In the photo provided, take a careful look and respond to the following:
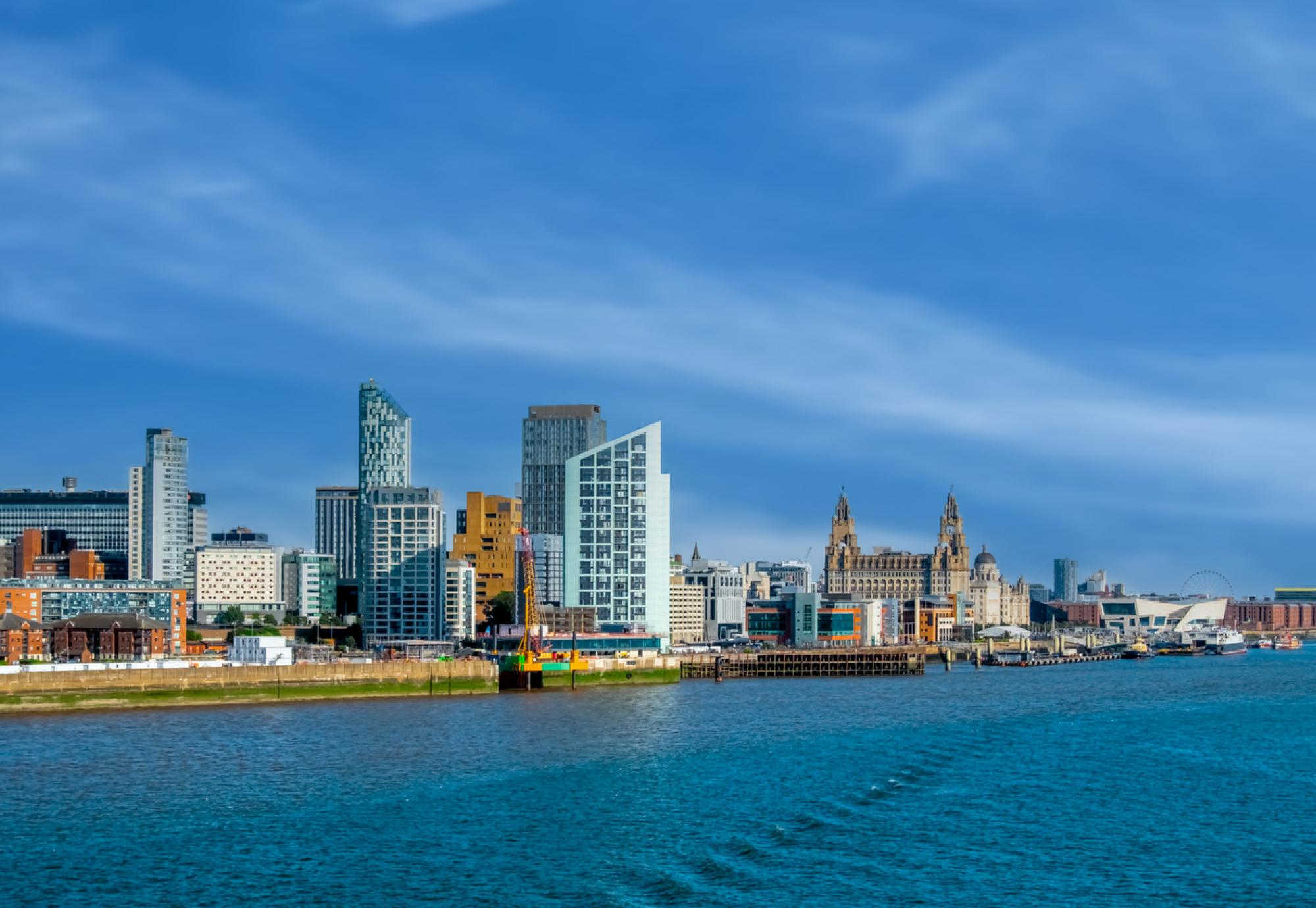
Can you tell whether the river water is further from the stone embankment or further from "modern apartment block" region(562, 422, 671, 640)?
"modern apartment block" region(562, 422, 671, 640)

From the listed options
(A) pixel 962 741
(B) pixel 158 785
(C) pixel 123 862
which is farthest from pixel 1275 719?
(C) pixel 123 862

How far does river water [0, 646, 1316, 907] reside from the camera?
4491 cm

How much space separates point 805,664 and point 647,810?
12234 centimetres

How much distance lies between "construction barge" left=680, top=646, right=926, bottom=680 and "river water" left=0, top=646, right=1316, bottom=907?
224 ft

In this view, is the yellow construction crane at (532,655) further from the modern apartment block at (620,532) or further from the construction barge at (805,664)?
the modern apartment block at (620,532)

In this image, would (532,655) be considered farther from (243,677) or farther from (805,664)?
(805,664)

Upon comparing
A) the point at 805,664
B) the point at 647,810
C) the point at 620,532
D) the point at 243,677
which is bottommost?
the point at 805,664

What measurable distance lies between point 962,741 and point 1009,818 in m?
27.6

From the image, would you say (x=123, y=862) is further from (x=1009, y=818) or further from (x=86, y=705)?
(x=86, y=705)

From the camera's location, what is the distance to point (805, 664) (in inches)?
7018

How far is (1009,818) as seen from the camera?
57031mm

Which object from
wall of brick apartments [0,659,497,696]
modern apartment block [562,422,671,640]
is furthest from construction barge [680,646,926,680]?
wall of brick apartments [0,659,497,696]

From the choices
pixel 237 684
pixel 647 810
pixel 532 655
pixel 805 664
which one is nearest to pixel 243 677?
pixel 237 684

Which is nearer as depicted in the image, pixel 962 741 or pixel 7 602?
pixel 962 741
